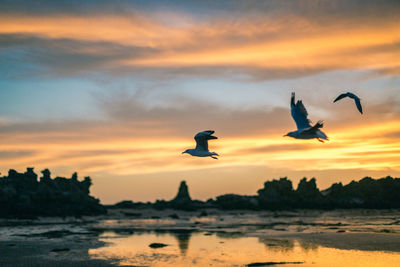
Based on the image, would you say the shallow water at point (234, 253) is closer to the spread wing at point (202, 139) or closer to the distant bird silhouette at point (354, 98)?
the spread wing at point (202, 139)

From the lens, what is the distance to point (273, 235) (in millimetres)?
58688

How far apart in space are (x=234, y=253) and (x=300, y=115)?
21717 millimetres

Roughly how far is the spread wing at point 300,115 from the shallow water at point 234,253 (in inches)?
613

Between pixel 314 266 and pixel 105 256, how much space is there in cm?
1941

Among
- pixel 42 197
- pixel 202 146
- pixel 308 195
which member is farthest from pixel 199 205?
pixel 202 146

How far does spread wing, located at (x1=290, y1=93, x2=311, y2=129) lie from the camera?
2492cm

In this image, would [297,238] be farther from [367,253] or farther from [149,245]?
[149,245]

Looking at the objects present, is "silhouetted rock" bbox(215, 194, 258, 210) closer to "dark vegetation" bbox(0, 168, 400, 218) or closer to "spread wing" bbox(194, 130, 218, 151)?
"dark vegetation" bbox(0, 168, 400, 218)

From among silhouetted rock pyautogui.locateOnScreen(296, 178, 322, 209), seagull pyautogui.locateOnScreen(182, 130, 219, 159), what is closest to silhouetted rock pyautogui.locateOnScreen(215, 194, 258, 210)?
silhouetted rock pyautogui.locateOnScreen(296, 178, 322, 209)

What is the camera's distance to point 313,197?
161 m

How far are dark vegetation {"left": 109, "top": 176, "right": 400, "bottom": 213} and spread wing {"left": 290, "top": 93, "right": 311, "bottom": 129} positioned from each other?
433ft

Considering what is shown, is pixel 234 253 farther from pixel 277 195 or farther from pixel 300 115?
pixel 277 195

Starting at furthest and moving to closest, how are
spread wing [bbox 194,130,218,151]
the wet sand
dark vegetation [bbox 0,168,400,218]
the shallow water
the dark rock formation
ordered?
the dark rock formation, dark vegetation [bbox 0,168,400,218], the wet sand, the shallow water, spread wing [bbox 194,130,218,151]

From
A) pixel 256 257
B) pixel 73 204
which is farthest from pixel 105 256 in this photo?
pixel 73 204
